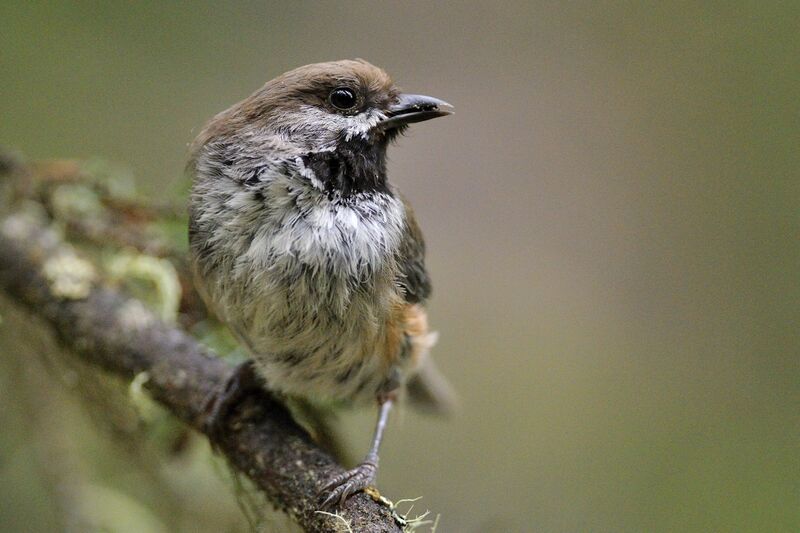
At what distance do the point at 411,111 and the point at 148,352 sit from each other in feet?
5.17

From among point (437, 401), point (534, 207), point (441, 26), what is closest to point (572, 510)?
point (437, 401)

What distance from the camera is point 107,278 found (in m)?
3.69

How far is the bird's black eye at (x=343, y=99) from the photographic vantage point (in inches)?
118

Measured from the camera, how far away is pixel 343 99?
3025 mm

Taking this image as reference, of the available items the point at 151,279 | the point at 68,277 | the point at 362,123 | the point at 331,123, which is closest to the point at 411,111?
the point at 362,123

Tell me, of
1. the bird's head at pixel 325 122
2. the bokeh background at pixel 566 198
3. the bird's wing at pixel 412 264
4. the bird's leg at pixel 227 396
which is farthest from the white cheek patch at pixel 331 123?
the bokeh background at pixel 566 198

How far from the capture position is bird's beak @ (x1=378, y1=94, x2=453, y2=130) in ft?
10.1

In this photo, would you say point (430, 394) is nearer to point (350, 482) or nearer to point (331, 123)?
point (350, 482)

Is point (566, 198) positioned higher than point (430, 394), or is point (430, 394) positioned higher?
point (566, 198)

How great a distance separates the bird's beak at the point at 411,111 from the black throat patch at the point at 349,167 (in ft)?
0.42

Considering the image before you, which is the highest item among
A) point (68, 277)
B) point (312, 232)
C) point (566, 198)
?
point (312, 232)

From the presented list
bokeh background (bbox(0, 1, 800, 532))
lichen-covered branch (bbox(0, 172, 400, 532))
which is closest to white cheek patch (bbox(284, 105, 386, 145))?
lichen-covered branch (bbox(0, 172, 400, 532))

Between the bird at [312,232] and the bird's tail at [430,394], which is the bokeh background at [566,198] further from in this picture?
the bird at [312,232]

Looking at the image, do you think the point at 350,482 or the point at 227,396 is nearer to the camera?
the point at 350,482
